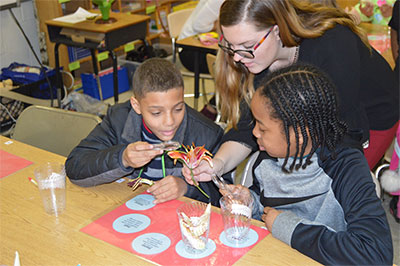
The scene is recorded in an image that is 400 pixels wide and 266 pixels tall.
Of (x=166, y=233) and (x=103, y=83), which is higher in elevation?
Result: (x=166, y=233)

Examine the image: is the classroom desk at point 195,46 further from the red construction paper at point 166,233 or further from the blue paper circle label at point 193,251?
the blue paper circle label at point 193,251

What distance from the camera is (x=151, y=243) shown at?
1349 mm

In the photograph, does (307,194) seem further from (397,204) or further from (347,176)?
(397,204)


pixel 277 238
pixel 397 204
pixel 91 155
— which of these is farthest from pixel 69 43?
pixel 277 238

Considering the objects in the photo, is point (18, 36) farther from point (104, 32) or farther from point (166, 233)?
point (166, 233)

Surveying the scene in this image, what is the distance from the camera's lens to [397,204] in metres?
2.75

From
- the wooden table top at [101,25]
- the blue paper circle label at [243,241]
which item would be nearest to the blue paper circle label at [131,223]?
the blue paper circle label at [243,241]

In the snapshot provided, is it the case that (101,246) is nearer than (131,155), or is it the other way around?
(101,246)

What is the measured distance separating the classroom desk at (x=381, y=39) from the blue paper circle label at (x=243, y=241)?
7.21 ft

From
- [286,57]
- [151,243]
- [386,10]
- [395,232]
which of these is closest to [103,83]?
[386,10]

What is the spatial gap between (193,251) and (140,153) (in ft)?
1.34

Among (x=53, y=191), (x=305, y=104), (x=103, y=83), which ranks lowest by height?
(x=103, y=83)

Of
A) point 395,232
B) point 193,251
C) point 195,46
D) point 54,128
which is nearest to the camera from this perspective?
point 193,251

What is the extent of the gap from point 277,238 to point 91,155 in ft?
2.55
